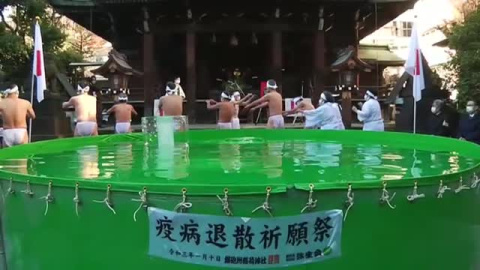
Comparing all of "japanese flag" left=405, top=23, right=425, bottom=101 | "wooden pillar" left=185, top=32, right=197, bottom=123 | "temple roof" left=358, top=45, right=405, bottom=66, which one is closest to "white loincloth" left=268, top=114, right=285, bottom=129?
"japanese flag" left=405, top=23, right=425, bottom=101

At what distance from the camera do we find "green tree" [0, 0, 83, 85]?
18922 millimetres

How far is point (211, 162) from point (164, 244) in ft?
5.83

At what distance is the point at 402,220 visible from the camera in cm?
321

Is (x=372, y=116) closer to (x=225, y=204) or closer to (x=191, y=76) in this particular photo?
(x=225, y=204)

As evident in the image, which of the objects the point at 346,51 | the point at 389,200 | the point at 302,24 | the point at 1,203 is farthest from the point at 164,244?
the point at 302,24

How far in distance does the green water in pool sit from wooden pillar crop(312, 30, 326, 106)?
547 inches

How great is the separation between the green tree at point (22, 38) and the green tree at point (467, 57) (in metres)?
11.4

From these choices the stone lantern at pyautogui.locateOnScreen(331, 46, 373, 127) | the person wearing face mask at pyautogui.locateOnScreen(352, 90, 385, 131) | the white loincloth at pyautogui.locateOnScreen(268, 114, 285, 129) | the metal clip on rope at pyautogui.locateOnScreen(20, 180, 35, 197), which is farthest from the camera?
the stone lantern at pyautogui.locateOnScreen(331, 46, 373, 127)

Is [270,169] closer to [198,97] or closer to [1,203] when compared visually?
[1,203]

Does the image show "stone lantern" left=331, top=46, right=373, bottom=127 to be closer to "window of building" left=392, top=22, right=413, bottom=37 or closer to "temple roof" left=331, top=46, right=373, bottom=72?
"temple roof" left=331, top=46, right=373, bottom=72

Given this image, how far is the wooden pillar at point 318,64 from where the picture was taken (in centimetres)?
2033

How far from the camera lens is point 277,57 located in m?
20.5

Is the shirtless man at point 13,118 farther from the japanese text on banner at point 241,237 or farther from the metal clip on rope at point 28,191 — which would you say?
the japanese text on banner at point 241,237

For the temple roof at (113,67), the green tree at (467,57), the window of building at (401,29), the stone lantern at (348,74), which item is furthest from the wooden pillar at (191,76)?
the window of building at (401,29)
